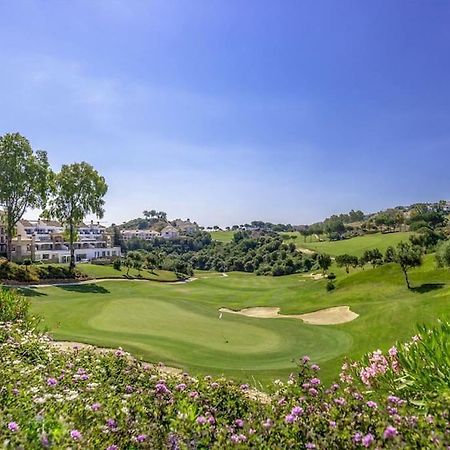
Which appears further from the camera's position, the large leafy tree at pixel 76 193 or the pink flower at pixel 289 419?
the large leafy tree at pixel 76 193

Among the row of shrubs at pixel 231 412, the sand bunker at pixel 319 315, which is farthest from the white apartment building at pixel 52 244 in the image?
the row of shrubs at pixel 231 412

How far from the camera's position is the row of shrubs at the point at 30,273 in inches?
1542

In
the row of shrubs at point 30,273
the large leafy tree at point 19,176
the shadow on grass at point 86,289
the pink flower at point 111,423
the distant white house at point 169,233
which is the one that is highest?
the large leafy tree at point 19,176

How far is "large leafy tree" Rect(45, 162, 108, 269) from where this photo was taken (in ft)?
152

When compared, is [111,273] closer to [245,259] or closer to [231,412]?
[245,259]

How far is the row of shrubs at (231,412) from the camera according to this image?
12.7 ft

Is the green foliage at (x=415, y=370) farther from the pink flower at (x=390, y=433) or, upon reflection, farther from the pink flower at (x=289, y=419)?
the pink flower at (x=289, y=419)

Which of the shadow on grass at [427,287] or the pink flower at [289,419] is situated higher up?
the pink flower at [289,419]

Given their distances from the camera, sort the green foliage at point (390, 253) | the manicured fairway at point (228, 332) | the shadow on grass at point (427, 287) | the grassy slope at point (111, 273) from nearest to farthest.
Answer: the manicured fairway at point (228, 332) < the shadow on grass at point (427, 287) < the green foliage at point (390, 253) < the grassy slope at point (111, 273)

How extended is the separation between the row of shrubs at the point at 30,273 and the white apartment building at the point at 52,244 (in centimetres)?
2773

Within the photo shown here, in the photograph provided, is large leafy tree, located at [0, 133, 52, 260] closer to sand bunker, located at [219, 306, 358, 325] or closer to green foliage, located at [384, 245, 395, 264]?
sand bunker, located at [219, 306, 358, 325]

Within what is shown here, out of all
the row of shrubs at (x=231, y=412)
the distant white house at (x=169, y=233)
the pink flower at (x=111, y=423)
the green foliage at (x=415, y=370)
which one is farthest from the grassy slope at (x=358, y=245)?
the pink flower at (x=111, y=423)

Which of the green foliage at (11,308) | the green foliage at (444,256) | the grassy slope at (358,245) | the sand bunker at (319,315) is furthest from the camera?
the grassy slope at (358,245)

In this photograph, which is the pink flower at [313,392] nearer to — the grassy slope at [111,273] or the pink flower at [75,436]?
the pink flower at [75,436]
